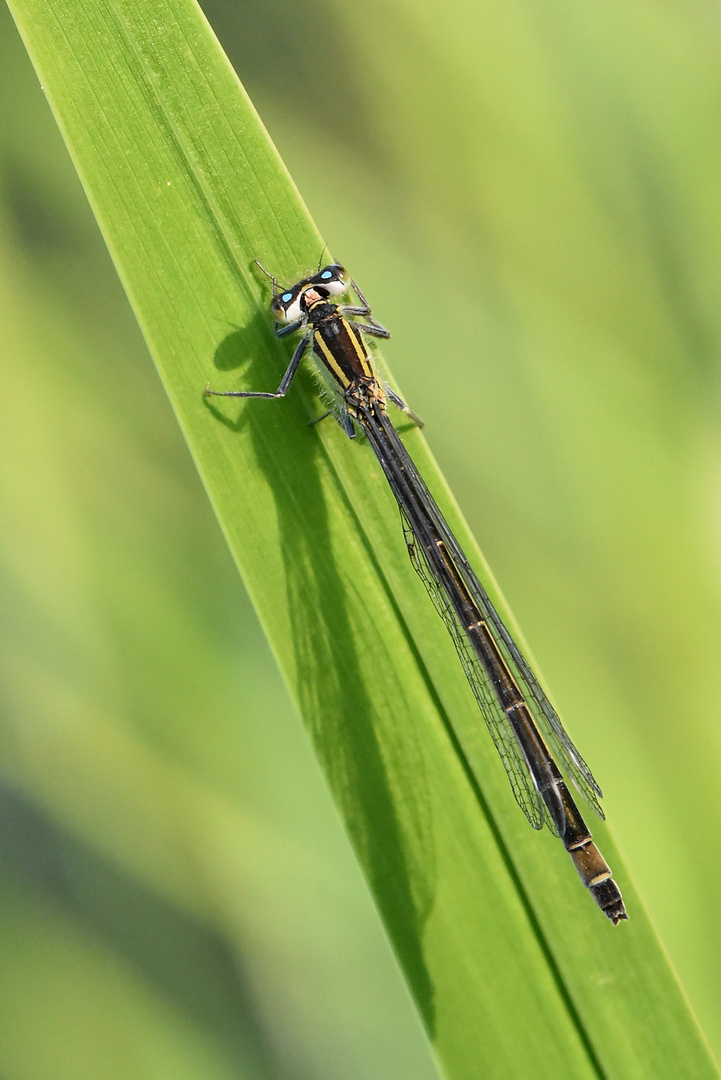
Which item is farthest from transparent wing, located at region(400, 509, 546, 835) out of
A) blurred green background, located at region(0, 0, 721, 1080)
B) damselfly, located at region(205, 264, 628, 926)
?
blurred green background, located at region(0, 0, 721, 1080)

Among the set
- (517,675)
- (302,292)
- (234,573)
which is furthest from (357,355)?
Answer: (517,675)

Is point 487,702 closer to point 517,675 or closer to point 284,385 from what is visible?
point 517,675

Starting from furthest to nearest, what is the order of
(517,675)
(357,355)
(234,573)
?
1. (234,573)
2. (357,355)
3. (517,675)

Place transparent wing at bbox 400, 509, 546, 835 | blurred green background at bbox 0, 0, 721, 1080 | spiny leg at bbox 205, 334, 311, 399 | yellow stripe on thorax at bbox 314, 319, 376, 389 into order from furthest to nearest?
blurred green background at bbox 0, 0, 721, 1080 → yellow stripe on thorax at bbox 314, 319, 376, 389 → spiny leg at bbox 205, 334, 311, 399 → transparent wing at bbox 400, 509, 546, 835

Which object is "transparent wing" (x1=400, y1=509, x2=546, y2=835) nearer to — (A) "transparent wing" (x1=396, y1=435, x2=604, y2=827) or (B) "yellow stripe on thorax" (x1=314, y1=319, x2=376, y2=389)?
(A) "transparent wing" (x1=396, y1=435, x2=604, y2=827)

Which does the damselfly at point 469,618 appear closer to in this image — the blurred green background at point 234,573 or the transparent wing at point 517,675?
the transparent wing at point 517,675

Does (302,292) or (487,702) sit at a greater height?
(302,292)

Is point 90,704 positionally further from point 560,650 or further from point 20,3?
point 20,3
